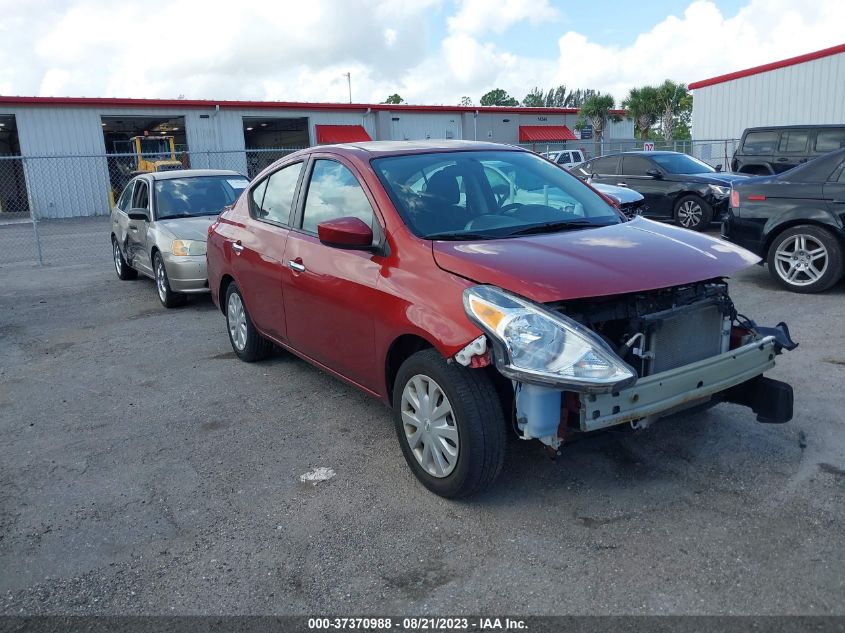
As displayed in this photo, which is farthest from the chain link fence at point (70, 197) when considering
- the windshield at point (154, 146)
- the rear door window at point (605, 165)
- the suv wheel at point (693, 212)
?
the suv wheel at point (693, 212)

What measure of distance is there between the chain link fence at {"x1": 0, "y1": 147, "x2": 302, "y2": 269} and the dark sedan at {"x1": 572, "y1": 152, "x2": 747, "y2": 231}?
8.67 meters

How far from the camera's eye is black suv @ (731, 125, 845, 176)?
15.2 metres

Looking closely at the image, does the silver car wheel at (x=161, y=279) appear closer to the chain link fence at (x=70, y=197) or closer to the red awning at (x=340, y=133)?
the chain link fence at (x=70, y=197)

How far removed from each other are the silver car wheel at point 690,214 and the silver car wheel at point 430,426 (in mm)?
10538

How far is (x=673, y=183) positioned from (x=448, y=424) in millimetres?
11196

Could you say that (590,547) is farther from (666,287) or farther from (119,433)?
(119,433)

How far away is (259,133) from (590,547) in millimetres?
42108

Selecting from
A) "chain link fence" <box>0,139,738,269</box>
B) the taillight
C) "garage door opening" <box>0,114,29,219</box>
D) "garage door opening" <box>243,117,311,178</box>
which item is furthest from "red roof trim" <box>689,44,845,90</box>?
"garage door opening" <box>0,114,29,219</box>

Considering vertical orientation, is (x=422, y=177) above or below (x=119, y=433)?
above

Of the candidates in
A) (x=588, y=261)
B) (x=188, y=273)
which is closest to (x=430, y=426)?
(x=588, y=261)

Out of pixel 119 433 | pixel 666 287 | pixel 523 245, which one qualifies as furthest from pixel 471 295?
pixel 119 433

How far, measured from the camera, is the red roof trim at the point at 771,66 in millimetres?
26016

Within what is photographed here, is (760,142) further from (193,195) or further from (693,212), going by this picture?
(193,195)

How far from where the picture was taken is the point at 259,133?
4228cm
